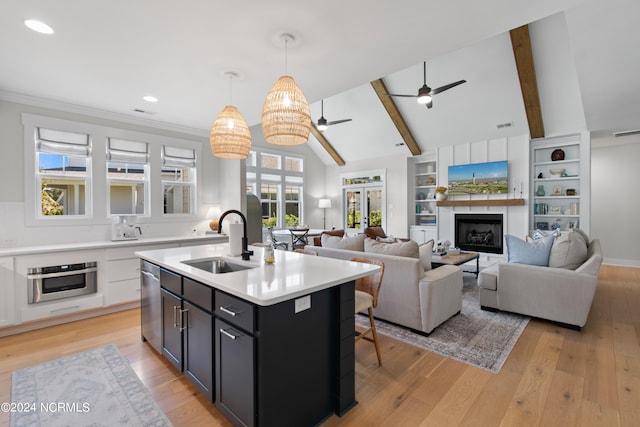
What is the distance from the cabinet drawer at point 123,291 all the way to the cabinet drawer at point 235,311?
278 centimetres

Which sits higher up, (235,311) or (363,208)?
(363,208)

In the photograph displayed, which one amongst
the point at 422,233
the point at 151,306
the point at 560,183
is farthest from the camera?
the point at 422,233

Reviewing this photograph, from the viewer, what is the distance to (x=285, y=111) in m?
2.20

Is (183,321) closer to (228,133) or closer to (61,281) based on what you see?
(228,133)

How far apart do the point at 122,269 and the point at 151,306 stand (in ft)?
4.96

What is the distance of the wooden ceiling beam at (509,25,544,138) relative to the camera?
4.45 metres

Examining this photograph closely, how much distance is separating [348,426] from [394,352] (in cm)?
103

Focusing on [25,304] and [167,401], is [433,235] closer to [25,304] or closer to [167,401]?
[167,401]

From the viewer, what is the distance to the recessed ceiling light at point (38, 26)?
225 centimetres

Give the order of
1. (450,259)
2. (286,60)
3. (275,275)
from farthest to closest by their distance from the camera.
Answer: (450,259) → (286,60) → (275,275)

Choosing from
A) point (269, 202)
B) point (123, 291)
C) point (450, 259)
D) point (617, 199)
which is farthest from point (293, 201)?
point (617, 199)

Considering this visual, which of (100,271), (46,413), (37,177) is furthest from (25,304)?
(46,413)

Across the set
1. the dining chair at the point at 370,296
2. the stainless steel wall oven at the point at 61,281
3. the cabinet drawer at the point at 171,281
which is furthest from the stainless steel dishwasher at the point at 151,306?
the dining chair at the point at 370,296

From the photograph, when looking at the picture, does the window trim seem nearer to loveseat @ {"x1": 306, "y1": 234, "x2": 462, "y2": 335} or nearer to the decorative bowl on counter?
loveseat @ {"x1": 306, "y1": 234, "x2": 462, "y2": 335}
